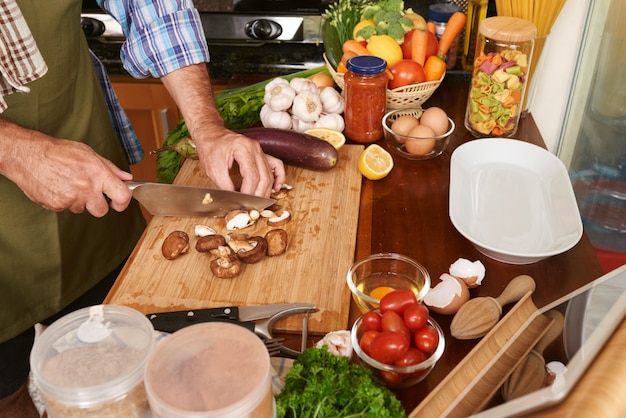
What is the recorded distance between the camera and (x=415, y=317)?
82 cm

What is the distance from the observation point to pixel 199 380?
0.56m

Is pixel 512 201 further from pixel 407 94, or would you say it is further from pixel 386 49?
pixel 386 49

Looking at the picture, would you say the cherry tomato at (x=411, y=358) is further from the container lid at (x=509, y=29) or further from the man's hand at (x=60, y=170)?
the container lid at (x=509, y=29)

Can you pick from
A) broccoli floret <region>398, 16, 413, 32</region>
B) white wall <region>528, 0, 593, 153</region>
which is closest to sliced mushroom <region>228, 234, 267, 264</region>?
broccoli floret <region>398, 16, 413, 32</region>

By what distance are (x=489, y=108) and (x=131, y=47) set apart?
3.07ft

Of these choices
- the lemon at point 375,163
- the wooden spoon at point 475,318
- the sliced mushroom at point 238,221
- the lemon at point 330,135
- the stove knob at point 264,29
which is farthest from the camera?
the stove knob at point 264,29

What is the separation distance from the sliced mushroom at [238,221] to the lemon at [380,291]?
36cm

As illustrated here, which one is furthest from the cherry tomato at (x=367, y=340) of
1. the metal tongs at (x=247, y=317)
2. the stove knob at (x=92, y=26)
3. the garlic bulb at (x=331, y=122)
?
the stove knob at (x=92, y=26)

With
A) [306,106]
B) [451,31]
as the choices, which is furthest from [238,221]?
[451,31]

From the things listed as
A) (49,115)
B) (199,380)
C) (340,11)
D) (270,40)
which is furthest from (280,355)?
(270,40)

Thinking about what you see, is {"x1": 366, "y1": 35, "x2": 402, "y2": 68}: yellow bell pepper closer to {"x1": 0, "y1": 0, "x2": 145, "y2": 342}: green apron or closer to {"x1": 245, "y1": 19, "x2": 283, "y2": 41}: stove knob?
{"x1": 245, "y1": 19, "x2": 283, "y2": 41}: stove knob

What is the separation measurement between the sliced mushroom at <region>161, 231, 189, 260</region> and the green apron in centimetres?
46

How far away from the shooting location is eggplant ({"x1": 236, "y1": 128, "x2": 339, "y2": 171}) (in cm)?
140

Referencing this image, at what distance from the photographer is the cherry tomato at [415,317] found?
0.82 m
